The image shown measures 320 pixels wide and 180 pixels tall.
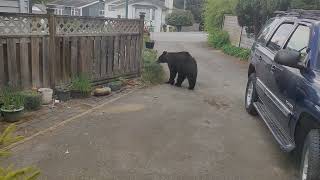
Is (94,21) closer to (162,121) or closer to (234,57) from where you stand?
(162,121)

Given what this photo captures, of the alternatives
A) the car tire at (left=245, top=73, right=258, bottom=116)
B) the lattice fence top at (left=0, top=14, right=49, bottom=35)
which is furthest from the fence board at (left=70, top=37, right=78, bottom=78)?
the car tire at (left=245, top=73, right=258, bottom=116)

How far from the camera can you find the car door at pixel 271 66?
16.7 ft

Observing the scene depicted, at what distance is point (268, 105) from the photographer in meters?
5.48

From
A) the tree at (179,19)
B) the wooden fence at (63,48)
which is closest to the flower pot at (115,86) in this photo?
the wooden fence at (63,48)

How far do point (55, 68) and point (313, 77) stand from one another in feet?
16.3

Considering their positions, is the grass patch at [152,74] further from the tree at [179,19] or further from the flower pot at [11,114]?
the tree at [179,19]

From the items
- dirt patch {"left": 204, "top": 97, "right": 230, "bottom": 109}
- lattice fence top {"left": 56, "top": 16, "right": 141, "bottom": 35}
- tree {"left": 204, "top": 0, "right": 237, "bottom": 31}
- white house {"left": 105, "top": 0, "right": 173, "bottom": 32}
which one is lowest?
dirt patch {"left": 204, "top": 97, "right": 230, "bottom": 109}

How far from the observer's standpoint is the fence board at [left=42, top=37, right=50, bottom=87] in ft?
22.6

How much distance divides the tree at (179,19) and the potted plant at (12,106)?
38738 mm

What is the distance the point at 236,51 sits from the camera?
16562 mm

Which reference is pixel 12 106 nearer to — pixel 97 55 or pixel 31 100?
pixel 31 100

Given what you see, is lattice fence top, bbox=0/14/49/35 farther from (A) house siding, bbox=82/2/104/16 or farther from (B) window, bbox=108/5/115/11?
(A) house siding, bbox=82/2/104/16

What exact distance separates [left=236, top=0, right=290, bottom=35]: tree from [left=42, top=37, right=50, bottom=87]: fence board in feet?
28.7

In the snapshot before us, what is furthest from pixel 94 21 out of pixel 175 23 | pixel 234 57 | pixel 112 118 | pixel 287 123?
pixel 175 23
